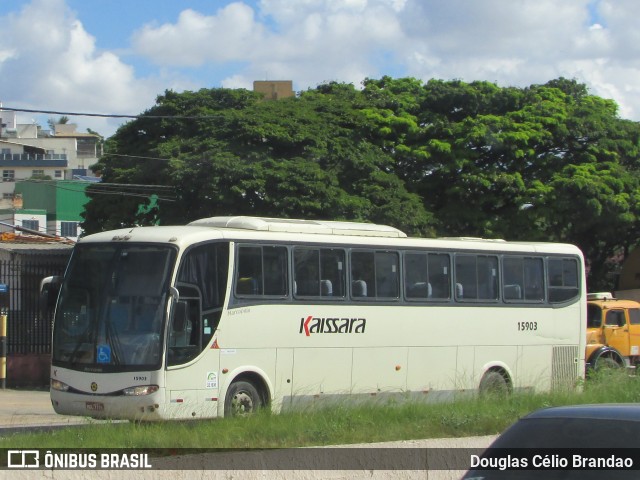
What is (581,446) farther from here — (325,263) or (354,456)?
(325,263)

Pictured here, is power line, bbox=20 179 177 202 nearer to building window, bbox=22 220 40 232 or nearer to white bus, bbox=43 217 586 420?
white bus, bbox=43 217 586 420

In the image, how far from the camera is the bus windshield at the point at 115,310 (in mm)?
13742

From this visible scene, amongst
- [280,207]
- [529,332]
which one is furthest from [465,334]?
[280,207]

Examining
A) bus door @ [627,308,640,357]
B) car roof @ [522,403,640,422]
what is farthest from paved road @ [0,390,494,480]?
bus door @ [627,308,640,357]

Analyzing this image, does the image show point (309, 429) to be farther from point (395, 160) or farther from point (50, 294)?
point (395, 160)

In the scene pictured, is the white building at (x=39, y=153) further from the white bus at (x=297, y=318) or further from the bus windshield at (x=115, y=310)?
the bus windshield at (x=115, y=310)

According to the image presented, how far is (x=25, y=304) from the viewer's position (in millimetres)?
23297

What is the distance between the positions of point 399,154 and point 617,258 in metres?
15.6

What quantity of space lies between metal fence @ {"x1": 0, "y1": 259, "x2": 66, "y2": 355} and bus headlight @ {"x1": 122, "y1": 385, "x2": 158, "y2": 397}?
10422 millimetres

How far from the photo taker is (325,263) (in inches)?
645

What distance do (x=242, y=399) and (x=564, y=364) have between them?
8135 millimetres

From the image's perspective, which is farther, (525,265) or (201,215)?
(201,215)

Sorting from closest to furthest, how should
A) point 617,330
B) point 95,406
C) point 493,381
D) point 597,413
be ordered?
point 597,413
point 95,406
point 493,381
point 617,330

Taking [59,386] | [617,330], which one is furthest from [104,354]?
[617,330]
